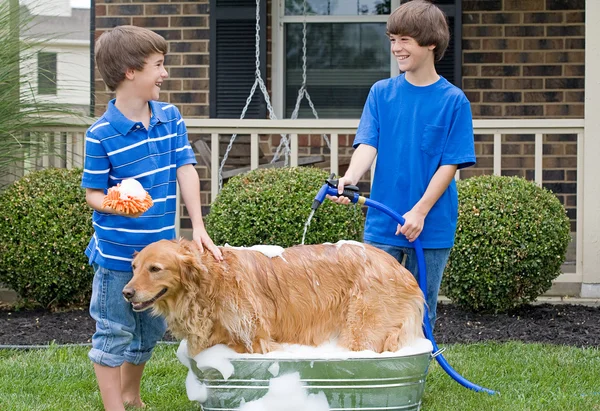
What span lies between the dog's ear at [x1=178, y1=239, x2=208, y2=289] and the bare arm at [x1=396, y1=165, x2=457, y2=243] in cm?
87

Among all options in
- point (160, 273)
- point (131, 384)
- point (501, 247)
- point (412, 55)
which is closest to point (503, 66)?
point (501, 247)

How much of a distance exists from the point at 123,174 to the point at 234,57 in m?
4.91

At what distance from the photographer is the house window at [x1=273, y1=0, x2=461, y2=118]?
8492 mm

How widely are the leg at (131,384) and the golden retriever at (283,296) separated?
60cm

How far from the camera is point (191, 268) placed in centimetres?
314

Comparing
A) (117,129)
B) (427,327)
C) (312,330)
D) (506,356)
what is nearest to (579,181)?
(506,356)

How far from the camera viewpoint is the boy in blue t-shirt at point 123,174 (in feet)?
11.1

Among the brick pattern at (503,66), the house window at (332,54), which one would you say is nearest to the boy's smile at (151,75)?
the brick pattern at (503,66)

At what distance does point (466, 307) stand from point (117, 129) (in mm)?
3353

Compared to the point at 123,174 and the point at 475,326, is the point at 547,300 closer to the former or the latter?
the point at 475,326

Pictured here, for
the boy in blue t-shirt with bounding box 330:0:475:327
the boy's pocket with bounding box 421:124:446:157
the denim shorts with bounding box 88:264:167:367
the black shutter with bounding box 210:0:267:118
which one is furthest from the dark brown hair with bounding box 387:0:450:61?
the black shutter with bounding box 210:0:267:118

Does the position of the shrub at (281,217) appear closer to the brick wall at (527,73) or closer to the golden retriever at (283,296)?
the golden retriever at (283,296)

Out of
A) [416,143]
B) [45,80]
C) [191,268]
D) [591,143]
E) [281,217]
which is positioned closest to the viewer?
[191,268]

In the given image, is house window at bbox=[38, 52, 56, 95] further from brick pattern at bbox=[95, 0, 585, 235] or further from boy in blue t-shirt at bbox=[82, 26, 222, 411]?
boy in blue t-shirt at bbox=[82, 26, 222, 411]
